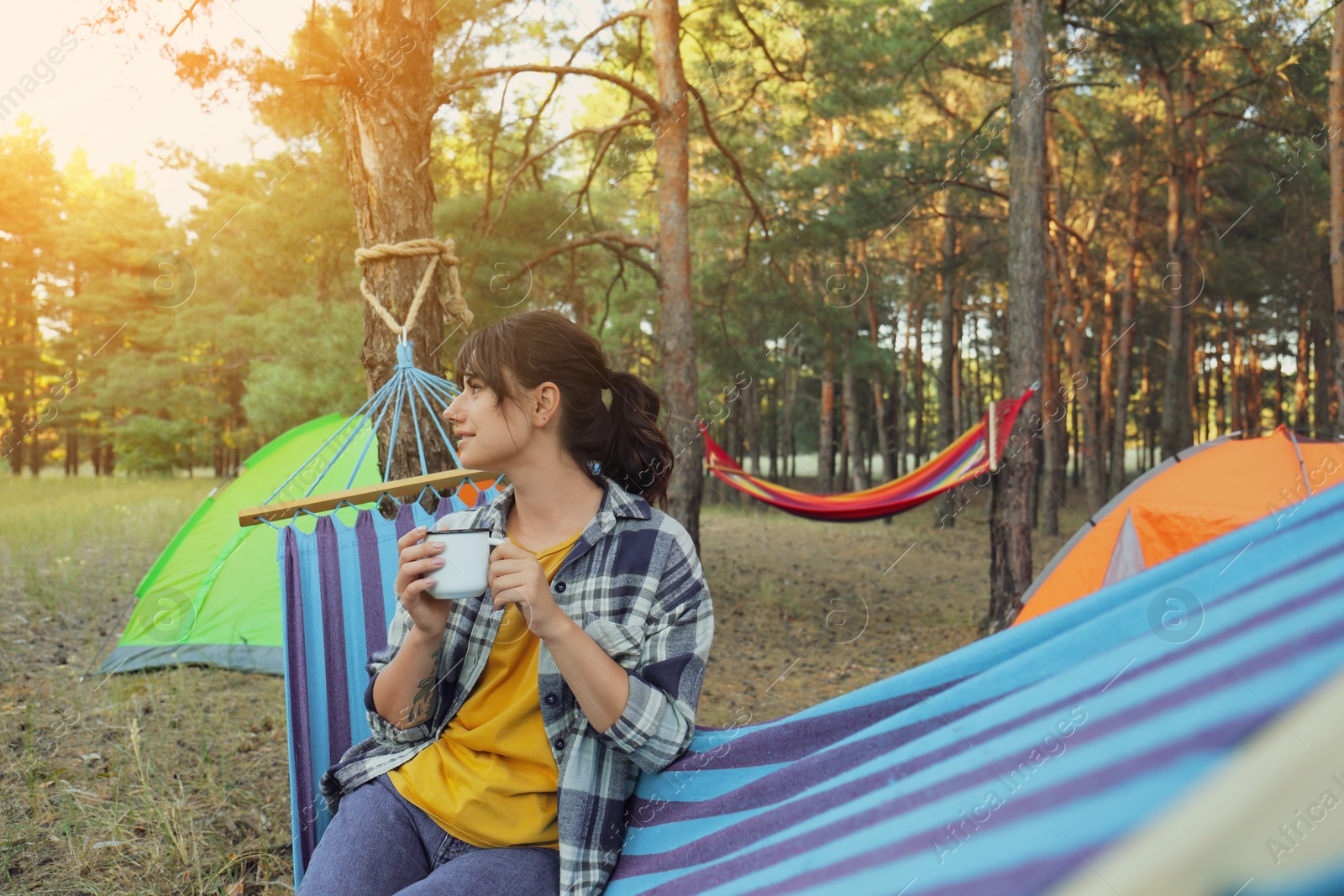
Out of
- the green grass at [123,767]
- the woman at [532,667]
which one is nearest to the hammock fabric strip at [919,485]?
the green grass at [123,767]

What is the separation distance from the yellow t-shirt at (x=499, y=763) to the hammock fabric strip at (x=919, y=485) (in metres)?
3.87

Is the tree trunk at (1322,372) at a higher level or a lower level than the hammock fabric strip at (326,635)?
higher

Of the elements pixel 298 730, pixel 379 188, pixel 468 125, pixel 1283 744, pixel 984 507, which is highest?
pixel 468 125

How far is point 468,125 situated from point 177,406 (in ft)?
44.5

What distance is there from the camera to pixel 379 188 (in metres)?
2.78

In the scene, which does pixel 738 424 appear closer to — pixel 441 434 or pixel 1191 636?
pixel 441 434

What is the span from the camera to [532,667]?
129cm

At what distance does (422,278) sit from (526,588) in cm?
194

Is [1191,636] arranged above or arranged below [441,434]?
below

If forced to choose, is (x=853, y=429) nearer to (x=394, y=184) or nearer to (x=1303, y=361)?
(x=1303, y=361)

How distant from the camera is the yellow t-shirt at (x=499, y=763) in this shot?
1214mm

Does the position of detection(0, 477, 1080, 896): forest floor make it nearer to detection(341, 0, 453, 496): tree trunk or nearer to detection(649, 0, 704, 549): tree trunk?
detection(341, 0, 453, 496): tree trunk

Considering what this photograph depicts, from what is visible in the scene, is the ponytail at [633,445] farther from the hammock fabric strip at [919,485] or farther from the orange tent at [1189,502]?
the hammock fabric strip at [919,485]

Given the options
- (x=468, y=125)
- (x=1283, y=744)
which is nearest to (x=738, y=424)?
(x=468, y=125)
